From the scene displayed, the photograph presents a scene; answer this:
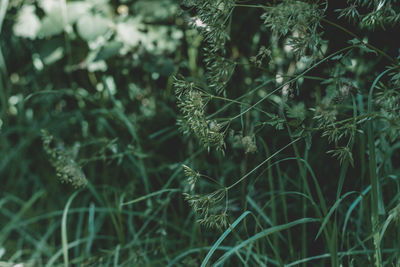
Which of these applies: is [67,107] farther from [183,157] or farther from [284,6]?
[284,6]

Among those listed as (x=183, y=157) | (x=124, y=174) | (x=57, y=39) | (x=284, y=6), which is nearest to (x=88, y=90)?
(x=57, y=39)

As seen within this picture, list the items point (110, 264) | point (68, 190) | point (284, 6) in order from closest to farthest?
point (284, 6)
point (110, 264)
point (68, 190)

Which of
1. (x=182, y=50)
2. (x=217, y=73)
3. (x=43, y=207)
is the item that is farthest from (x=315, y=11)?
(x=43, y=207)

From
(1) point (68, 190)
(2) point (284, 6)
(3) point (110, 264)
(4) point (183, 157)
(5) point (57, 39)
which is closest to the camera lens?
(2) point (284, 6)

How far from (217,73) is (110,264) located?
28.4 inches

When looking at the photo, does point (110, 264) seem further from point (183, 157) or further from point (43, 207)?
point (43, 207)

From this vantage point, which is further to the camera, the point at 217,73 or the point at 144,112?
the point at 144,112

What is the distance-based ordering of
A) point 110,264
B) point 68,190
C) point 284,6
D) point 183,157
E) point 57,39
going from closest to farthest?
point 284,6
point 110,264
point 183,157
point 57,39
point 68,190

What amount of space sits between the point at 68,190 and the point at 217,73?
1.13m

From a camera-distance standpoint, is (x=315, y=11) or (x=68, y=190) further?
(x=68, y=190)

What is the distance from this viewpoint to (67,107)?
176cm

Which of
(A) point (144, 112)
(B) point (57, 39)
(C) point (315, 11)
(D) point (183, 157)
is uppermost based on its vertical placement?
(C) point (315, 11)

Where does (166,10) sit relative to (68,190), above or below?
above

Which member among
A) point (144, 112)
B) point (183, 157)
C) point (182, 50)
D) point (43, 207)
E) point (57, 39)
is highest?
point (57, 39)
